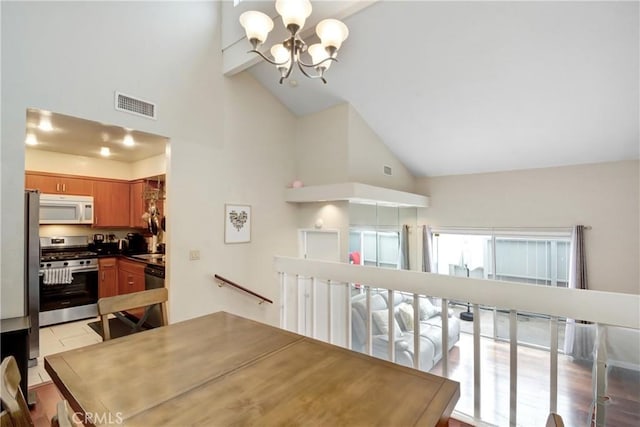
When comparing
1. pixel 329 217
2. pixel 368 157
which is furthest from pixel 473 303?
pixel 368 157

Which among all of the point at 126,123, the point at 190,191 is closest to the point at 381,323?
the point at 190,191

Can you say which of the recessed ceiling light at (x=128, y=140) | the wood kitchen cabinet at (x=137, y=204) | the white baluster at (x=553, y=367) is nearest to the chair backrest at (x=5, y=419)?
the white baluster at (x=553, y=367)

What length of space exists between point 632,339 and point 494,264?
141 inches

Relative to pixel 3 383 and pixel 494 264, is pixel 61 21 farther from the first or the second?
pixel 494 264

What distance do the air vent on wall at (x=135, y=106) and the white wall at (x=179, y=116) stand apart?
0.05m

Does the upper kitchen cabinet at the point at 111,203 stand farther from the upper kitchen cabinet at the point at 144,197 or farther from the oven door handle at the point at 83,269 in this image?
the oven door handle at the point at 83,269

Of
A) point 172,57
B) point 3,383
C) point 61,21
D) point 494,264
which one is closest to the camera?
point 3,383

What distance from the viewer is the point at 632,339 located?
6.19 ft

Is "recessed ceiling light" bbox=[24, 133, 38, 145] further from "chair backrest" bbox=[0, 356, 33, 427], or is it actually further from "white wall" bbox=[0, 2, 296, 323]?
"chair backrest" bbox=[0, 356, 33, 427]

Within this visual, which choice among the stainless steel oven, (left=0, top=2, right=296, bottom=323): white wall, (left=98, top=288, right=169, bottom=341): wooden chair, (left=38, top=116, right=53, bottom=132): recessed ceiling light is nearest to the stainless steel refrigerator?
(left=0, top=2, right=296, bottom=323): white wall

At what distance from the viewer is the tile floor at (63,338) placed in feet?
10.4

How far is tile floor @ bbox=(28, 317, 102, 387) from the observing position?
3170mm

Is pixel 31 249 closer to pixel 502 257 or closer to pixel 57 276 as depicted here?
pixel 57 276

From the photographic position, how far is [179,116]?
3299 mm
